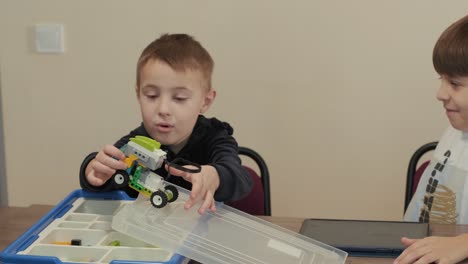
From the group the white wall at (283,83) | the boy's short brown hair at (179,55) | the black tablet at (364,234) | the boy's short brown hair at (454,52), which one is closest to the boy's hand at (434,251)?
the black tablet at (364,234)

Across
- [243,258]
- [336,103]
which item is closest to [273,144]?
[336,103]

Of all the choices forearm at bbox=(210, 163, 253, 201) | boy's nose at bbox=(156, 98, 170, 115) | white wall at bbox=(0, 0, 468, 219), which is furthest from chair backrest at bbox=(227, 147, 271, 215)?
white wall at bbox=(0, 0, 468, 219)

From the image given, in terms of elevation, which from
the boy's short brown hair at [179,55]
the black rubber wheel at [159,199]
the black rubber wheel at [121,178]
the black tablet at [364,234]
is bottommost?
the black tablet at [364,234]

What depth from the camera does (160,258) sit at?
1.06 meters

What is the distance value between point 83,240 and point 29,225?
30cm

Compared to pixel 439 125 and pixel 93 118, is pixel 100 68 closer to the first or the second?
pixel 93 118

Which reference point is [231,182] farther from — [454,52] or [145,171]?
[454,52]

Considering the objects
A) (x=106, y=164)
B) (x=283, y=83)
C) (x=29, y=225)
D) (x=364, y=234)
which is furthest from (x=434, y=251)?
(x=283, y=83)

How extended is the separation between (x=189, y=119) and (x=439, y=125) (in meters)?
1.09

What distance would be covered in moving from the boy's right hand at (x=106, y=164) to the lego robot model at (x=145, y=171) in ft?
0.06

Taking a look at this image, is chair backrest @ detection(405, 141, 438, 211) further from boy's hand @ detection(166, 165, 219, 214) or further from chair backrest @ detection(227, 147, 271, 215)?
boy's hand @ detection(166, 165, 219, 214)

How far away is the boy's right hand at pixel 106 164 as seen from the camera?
1228 millimetres

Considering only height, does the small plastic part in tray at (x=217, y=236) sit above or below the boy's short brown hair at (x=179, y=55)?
below

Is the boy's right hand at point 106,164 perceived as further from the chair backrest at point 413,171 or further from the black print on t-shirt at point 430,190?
the chair backrest at point 413,171
